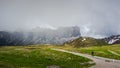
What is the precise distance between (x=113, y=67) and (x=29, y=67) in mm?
24095

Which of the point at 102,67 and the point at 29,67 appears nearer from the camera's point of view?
the point at 29,67

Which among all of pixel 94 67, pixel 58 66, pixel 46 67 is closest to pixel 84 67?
pixel 94 67

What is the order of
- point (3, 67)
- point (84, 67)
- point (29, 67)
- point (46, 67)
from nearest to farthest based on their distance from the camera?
point (3, 67) < point (29, 67) < point (46, 67) < point (84, 67)

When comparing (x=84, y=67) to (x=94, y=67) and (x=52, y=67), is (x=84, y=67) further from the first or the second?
(x=52, y=67)

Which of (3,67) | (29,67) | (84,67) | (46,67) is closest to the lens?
(3,67)

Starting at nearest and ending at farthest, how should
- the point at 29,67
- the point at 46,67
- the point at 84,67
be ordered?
the point at 29,67 → the point at 46,67 → the point at 84,67

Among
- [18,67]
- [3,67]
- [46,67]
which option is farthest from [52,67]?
[3,67]

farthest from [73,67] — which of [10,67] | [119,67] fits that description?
[10,67]

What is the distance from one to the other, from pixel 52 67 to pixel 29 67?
8.39 m

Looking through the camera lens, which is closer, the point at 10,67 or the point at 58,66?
the point at 10,67

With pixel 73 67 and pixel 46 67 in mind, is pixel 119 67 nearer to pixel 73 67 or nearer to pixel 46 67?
pixel 73 67

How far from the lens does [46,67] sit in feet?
200

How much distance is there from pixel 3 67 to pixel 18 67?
13.0ft

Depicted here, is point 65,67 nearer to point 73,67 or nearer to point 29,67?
point 73,67
